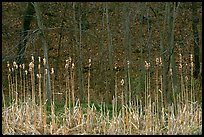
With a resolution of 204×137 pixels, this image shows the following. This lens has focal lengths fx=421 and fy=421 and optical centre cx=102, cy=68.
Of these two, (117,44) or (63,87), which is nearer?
(63,87)

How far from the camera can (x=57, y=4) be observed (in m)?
16.9

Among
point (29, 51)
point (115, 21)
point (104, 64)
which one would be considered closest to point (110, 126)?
point (104, 64)

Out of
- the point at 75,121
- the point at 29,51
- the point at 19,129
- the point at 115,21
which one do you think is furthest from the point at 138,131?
the point at 115,21

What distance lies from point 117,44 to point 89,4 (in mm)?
2605

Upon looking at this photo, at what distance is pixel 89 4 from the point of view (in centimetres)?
1694

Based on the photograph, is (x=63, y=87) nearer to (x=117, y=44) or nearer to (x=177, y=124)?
(x=117, y=44)

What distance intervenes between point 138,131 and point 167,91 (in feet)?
12.0

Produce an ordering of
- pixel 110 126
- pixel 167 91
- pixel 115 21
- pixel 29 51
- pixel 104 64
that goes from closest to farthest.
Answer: pixel 110 126 → pixel 167 91 → pixel 104 64 → pixel 29 51 → pixel 115 21

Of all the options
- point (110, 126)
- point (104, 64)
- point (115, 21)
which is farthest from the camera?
point (115, 21)

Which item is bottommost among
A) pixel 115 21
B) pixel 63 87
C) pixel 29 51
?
pixel 63 87

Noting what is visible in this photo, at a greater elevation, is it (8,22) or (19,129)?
(8,22)

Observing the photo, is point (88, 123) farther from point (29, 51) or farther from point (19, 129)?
point (29, 51)

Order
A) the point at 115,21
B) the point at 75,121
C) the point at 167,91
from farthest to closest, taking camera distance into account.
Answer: the point at 115,21
the point at 167,91
the point at 75,121

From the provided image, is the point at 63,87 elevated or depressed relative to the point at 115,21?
depressed
